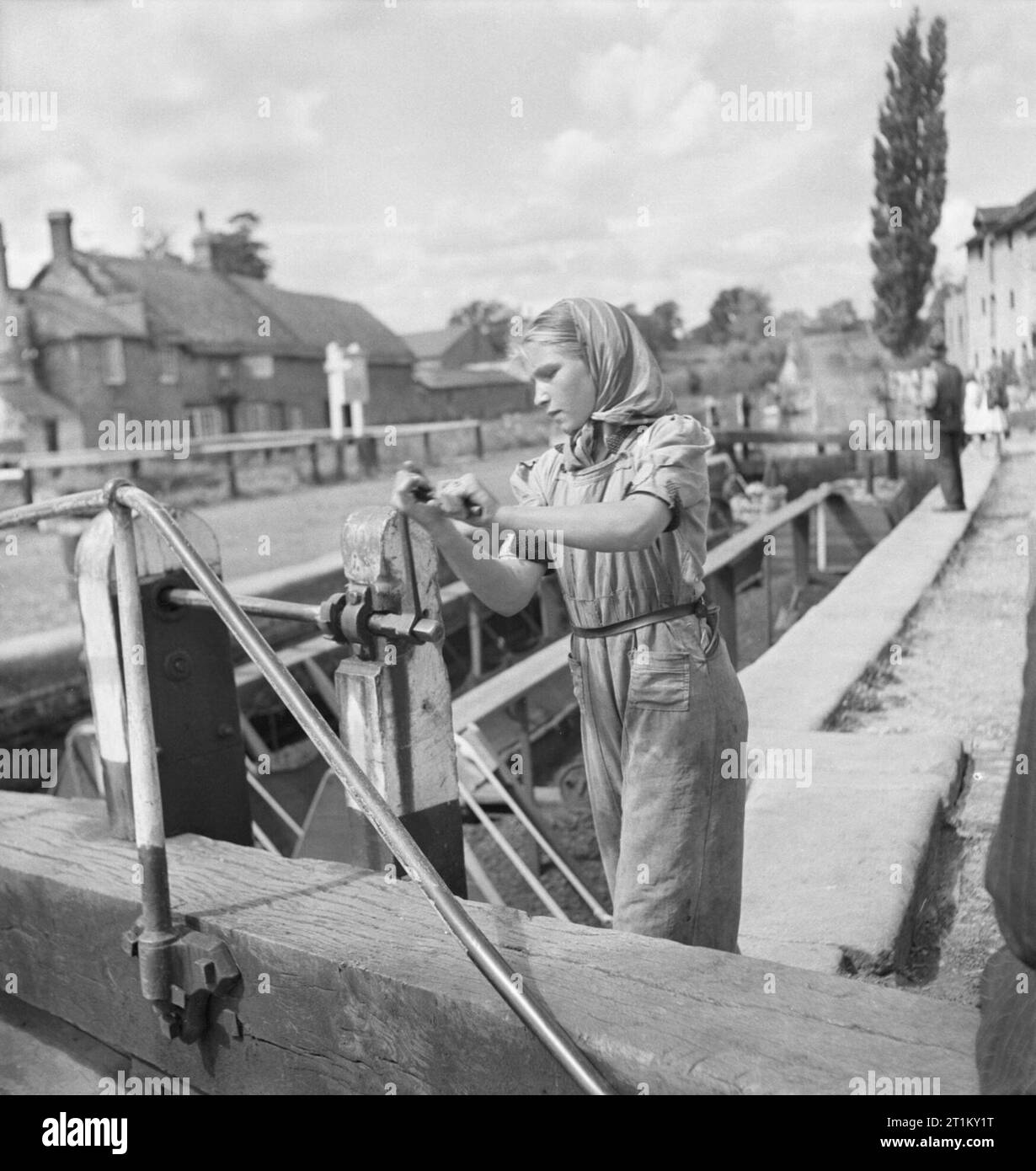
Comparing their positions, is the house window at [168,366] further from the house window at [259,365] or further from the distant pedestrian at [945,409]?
the distant pedestrian at [945,409]

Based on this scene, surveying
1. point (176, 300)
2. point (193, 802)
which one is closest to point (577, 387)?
point (193, 802)

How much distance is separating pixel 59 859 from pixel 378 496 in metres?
19.1

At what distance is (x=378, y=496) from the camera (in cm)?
2205

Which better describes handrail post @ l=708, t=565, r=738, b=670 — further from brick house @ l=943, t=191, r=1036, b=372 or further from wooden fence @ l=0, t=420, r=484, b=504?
brick house @ l=943, t=191, r=1036, b=372

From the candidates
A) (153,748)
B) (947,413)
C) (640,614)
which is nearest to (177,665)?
(153,748)

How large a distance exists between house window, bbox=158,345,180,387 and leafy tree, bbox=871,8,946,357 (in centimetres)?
3310

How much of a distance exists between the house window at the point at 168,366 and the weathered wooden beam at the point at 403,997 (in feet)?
133

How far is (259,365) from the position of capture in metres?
45.7

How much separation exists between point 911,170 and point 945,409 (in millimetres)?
51411

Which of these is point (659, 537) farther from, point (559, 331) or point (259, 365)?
point (259, 365)

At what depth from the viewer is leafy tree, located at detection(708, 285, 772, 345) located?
105688mm
